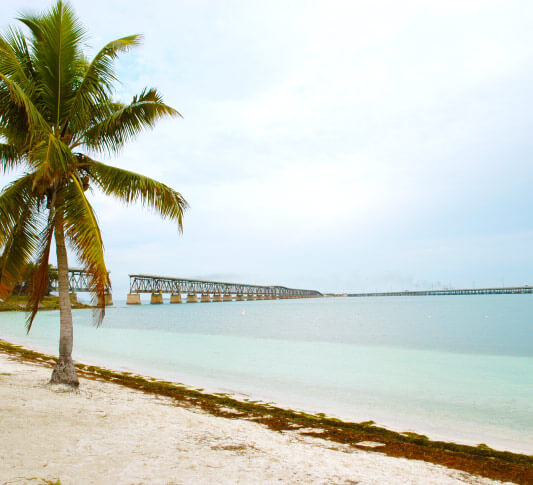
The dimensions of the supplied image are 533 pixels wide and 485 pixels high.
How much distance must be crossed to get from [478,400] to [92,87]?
15.8 meters

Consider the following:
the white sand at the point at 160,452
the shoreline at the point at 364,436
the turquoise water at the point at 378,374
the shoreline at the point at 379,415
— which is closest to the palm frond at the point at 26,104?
the white sand at the point at 160,452

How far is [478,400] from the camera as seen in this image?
14328mm

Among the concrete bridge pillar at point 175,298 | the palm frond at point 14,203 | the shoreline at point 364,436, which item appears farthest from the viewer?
the concrete bridge pillar at point 175,298

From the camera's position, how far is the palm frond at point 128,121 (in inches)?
394

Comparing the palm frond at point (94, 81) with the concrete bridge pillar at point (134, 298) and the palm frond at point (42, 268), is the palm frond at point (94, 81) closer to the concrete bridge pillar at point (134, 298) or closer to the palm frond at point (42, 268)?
the palm frond at point (42, 268)

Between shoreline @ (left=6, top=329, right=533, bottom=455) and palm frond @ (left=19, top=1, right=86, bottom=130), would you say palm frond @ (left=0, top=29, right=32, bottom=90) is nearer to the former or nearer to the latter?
palm frond @ (left=19, top=1, right=86, bottom=130)

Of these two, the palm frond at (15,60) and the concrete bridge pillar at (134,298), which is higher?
the palm frond at (15,60)

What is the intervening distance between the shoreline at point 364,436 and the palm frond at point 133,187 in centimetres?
508

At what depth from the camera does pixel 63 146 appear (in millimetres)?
8672

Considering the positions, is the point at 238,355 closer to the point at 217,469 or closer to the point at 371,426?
the point at 371,426

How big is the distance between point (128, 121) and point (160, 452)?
7763 mm

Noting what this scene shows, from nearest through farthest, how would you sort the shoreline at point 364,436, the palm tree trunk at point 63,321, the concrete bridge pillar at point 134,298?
the shoreline at point 364,436, the palm tree trunk at point 63,321, the concrete bridge pillar at point 134,298

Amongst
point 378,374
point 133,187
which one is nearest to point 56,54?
point 133,187

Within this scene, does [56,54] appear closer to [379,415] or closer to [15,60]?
[15,60]
